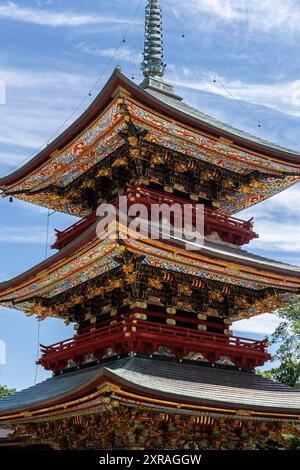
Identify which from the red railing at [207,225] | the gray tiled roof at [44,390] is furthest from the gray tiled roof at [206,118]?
the gray tiled roof at [44,390]

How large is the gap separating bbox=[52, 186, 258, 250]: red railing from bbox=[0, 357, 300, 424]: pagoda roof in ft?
15.9

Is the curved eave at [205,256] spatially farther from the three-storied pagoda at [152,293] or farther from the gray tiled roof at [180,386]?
the gray tiled roof at [180,386]

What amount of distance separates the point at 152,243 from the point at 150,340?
9.98 feet

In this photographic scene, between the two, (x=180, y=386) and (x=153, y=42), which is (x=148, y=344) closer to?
(x=180, y=386)

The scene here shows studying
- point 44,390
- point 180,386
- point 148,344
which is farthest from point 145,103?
point 44,390

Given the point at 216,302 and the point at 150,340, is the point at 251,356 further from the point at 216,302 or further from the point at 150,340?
the point at 150,340

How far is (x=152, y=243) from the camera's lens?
54.1 feet

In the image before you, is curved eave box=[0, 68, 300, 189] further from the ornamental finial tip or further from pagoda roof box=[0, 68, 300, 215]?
the ornamental finial tip

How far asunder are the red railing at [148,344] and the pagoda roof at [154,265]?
5.95ft

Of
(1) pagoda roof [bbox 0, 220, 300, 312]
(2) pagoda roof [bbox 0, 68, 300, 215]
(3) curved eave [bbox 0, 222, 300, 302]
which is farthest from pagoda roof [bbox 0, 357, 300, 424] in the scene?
(2) pagoda roof [bbox 0, 68, 300, 215]

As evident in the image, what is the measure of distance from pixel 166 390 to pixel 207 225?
290 inches

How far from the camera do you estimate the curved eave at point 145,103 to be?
17.0 m

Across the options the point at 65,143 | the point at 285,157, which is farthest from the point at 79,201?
the point at 285,157

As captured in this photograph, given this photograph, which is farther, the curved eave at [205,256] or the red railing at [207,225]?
the red railing at [207,225]
